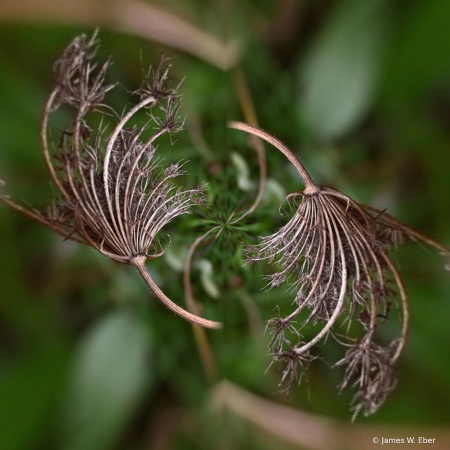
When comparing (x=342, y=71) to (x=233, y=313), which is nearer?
(x=233, y=313)

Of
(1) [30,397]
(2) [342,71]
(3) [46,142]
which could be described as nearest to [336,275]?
(3) [46,142]

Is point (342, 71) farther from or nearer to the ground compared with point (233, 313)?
farther from the ground

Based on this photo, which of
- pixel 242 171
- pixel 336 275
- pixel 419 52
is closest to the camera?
pixel 336 275

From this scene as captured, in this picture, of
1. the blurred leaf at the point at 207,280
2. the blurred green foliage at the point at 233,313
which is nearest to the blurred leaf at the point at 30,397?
the blurred green foliage at the point at 233,313

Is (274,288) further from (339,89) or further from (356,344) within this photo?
(339,89)

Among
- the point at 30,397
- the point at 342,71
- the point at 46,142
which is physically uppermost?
the point at 342,71

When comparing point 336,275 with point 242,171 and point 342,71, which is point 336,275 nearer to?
point 242,171

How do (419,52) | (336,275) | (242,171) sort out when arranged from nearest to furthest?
(336,275) → (242,171) → (419,52)

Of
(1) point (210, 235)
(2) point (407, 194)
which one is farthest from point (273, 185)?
(2) point (407, 194)
